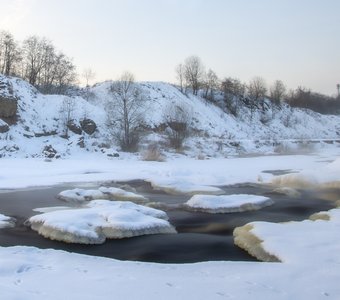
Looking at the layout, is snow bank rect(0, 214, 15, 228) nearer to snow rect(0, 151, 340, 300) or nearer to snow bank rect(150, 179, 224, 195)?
snow rect(0, 151, 340, 300)

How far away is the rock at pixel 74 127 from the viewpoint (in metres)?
36.9

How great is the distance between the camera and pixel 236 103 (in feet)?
235

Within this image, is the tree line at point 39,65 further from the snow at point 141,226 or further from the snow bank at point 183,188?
the snow bank at point 183,188

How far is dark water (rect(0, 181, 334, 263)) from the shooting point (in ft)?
29.1

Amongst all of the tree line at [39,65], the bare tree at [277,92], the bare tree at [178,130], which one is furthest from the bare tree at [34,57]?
the bare tree at [277,92]

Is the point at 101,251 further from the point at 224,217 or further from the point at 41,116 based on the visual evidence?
the point at 41,116

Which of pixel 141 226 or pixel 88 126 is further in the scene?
pixel 88 126

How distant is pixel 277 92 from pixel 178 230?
77.7 meters

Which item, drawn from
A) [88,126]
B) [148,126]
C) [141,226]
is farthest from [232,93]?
[141,226]

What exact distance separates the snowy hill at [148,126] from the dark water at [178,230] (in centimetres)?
1768

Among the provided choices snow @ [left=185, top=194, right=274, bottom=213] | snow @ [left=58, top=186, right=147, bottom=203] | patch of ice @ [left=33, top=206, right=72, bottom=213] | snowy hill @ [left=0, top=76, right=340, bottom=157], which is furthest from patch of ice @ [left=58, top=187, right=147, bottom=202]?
snowy hill @ [left=0, top=76, right=340, bottom=157]

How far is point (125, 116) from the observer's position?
37.3m

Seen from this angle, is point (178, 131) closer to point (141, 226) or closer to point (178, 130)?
point (178, 130)

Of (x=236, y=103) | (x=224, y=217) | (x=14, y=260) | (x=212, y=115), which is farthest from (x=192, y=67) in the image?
(x=14, y=260)
